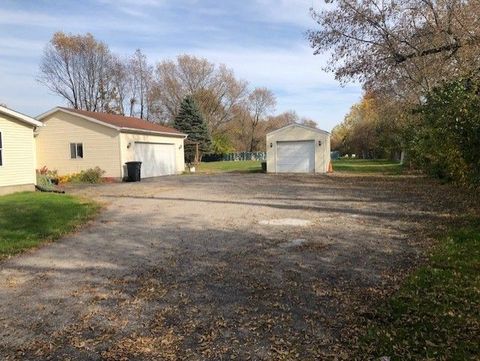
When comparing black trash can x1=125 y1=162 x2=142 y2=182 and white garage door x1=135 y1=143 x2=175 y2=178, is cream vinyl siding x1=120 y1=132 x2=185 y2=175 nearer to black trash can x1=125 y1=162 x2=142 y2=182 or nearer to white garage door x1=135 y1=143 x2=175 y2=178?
white garage door x1=135 y1=143 x2=175 y2=178

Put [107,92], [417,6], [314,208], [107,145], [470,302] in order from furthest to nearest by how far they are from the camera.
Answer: [107,92] → [107,145] → [417,6] → [314,208] → [470,302]

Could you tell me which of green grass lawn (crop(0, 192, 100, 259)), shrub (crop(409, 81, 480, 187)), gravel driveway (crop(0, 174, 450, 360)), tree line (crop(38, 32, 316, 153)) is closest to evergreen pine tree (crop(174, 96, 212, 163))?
Result: tree line (crop(38, 32, 316, 153))

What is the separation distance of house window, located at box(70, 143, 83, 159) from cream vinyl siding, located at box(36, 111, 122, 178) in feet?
0.56

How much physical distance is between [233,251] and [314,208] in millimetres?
4970

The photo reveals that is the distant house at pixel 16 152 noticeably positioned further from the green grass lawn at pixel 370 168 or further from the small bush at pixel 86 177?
the green grass lawn at pixel 370 168

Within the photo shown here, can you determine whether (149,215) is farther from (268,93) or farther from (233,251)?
(268,93)

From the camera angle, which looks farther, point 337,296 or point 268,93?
point 268,93

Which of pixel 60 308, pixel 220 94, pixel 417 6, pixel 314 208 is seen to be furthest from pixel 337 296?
pixel 220 94

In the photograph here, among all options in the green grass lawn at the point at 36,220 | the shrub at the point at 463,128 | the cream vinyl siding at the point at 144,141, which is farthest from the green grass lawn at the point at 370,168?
the green grass lawn at the point at 36,220

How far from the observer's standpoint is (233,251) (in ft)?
22.1

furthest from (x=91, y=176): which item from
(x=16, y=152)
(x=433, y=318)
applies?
(x=433, y=318)

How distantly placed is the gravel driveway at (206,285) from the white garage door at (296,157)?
16.1 metres

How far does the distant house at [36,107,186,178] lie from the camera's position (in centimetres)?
2231

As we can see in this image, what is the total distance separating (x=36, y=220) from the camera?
954 cm
